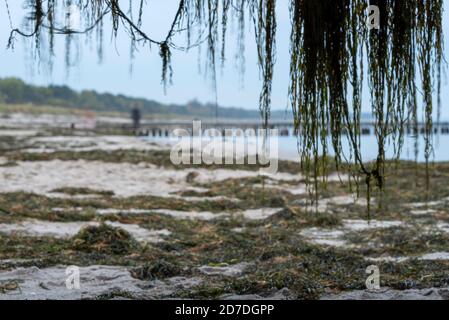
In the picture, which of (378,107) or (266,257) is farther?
(266,257)

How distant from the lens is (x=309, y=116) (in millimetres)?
3635

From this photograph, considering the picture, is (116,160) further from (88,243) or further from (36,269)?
(36,269)

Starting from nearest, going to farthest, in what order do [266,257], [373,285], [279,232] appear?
[373,285]
[266,257]
[279,232]

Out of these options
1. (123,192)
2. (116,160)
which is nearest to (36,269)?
(123,192)

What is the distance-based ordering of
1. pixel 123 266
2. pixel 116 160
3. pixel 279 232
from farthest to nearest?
pixel 116 160, pixel 279 232, pixel 123 266

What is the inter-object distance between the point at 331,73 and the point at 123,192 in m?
12.2

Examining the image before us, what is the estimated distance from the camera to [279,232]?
1010cm

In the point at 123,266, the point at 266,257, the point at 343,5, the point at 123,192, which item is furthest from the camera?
the point at 123,192

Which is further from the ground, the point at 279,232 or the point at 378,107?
the point at 378,107

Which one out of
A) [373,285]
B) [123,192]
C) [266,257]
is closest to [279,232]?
[266,257]

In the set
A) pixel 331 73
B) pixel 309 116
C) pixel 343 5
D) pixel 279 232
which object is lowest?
pixel 279 232

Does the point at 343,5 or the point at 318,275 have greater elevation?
the point at 343,5

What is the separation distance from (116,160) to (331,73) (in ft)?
62.8

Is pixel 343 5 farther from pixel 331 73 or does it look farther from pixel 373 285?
pixel 373 285
